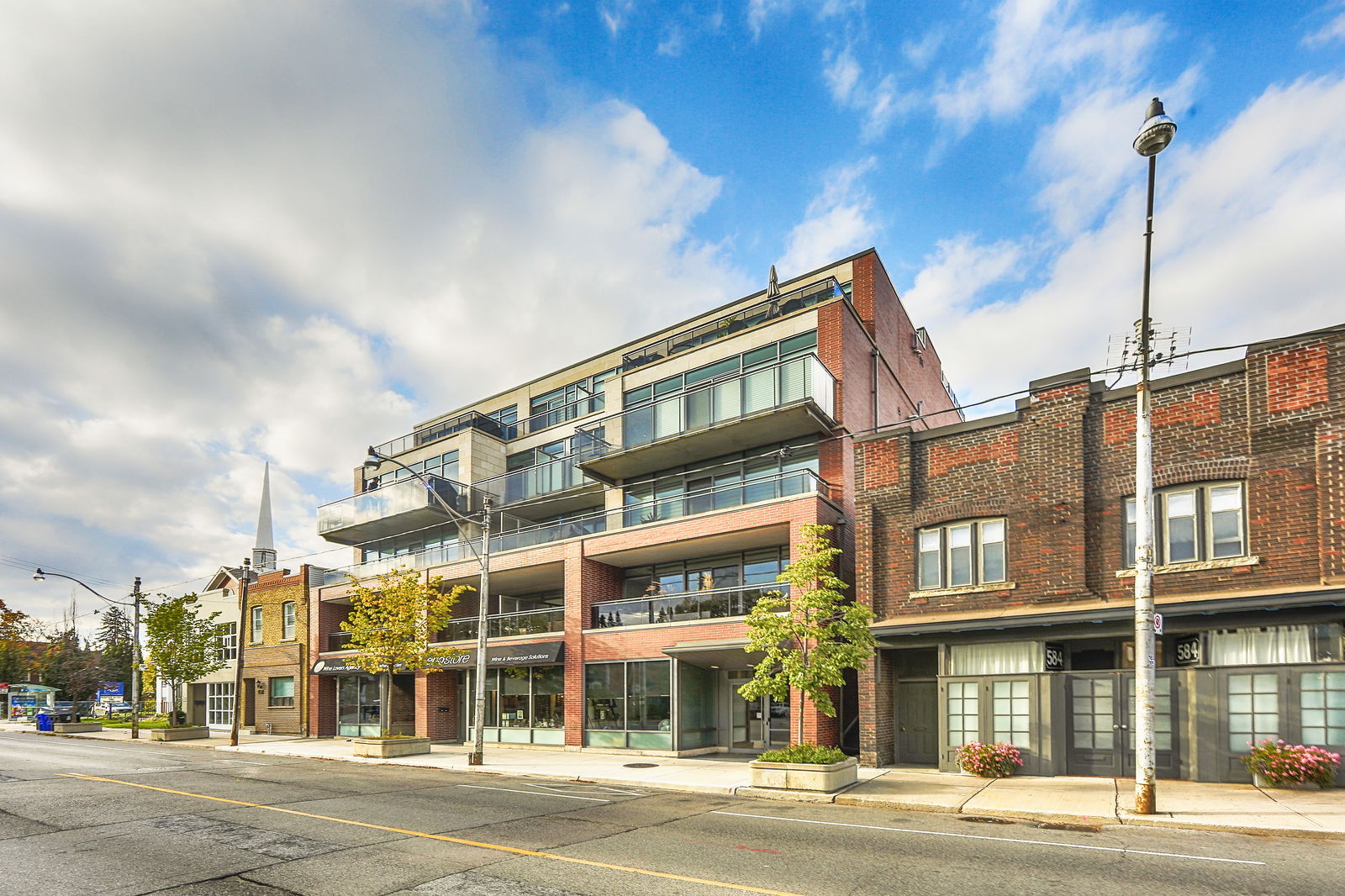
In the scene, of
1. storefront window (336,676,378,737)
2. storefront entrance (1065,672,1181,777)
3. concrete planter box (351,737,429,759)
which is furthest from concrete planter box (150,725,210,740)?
storefront entrance (1065,672,1181,777)

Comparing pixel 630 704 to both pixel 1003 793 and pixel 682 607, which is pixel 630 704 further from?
pixel 1003 793

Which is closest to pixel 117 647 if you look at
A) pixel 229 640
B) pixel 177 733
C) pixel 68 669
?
pixel 68 669

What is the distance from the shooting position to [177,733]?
37.5m

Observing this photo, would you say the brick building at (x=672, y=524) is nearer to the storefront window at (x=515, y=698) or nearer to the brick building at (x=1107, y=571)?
the storefront window at (x=515, y=698)

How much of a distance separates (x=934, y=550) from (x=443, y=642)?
71.9ft

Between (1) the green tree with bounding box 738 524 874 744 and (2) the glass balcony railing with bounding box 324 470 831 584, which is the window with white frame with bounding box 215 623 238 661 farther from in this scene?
(1) the green tree with bounding box 738 524 874 744

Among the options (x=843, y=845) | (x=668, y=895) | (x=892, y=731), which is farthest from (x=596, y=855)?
(x=892, y=731)

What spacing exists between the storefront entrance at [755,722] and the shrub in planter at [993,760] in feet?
24.5

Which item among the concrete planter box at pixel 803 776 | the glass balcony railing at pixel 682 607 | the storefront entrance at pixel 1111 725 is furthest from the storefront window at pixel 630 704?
the storefront entrance at pixel 1111 725

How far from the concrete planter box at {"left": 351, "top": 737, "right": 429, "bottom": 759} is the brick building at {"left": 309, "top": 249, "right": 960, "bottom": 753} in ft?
12.6

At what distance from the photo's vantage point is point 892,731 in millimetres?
21125

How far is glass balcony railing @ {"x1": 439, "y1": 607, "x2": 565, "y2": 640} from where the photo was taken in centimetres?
2939

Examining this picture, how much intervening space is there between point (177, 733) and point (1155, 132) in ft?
141

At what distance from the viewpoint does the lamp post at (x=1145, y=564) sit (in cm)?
1288
